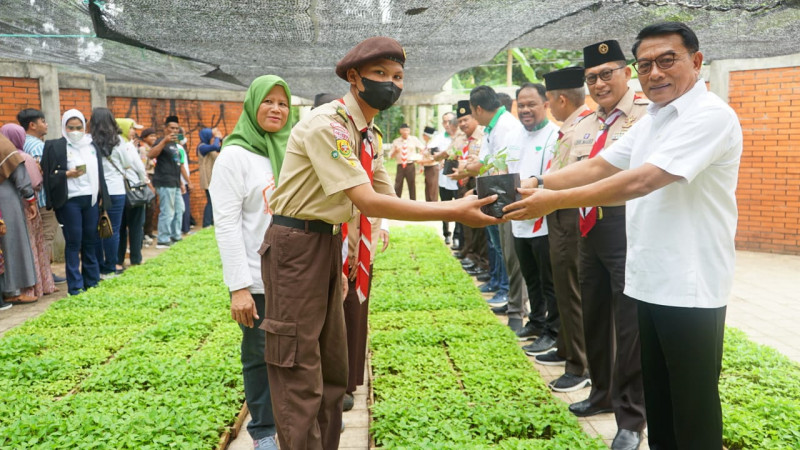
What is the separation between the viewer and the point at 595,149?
13.1 ft

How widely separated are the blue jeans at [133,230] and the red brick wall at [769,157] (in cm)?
931

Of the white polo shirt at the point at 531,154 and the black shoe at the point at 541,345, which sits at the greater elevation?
the white polo shirt at the point at 531,154

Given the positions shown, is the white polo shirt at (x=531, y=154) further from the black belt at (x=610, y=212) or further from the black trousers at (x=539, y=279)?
the black belt at (x=610, y=212)

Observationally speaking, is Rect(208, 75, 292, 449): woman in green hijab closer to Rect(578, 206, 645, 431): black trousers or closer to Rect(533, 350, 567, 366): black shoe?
Rect(578, 206, 645, 431): black trousers

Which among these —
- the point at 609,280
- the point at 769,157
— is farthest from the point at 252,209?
the point at 769,157

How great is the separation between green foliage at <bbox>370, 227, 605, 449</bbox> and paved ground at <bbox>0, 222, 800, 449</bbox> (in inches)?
6.5

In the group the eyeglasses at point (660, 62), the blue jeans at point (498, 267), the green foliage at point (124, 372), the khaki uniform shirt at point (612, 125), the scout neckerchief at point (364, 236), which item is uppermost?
the eyeglasses at point (660, 62)

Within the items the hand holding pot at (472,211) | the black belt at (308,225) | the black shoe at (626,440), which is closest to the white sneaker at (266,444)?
the black belt at (308,225)

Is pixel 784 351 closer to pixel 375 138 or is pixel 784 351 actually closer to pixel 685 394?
pixel 685 394

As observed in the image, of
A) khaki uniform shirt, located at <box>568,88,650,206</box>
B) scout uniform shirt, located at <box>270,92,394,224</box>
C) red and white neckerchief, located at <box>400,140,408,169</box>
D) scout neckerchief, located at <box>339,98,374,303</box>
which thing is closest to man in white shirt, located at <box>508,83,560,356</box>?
khaki uniform shirt, located at <box>568,88,650,206</box>

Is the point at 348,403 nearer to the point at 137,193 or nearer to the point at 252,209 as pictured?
the point at 252,209

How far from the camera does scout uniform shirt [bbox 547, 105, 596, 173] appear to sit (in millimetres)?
4614

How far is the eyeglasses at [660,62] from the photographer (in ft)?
8.64

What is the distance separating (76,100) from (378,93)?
9985 mm
